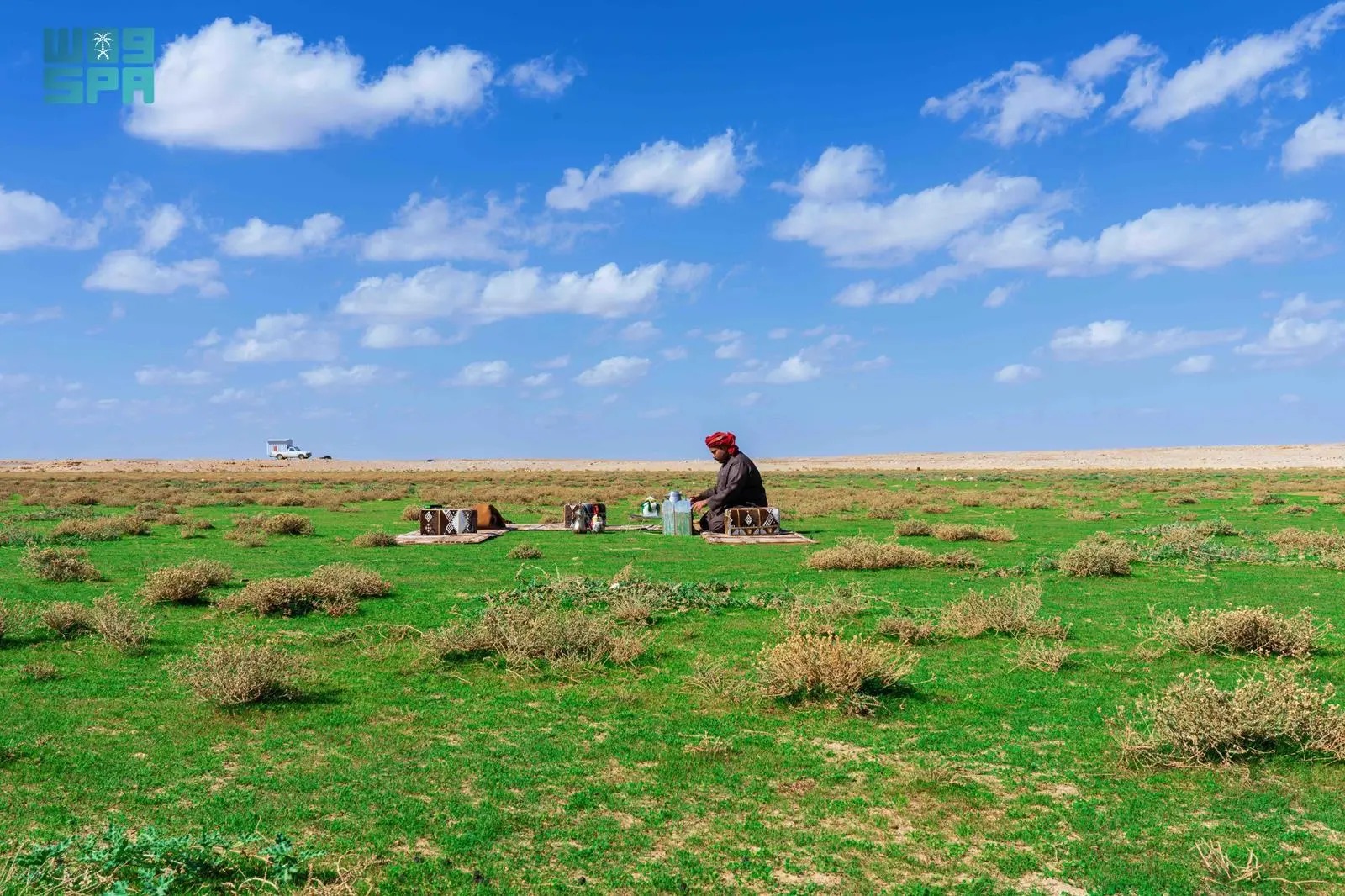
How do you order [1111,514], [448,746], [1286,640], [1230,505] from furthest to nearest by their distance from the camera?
[1230,505] → [1111,514] → [1286,640] → [448,746]

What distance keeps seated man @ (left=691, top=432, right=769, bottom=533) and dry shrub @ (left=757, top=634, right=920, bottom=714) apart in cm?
1484

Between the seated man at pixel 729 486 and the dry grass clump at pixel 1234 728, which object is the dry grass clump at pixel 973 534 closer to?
the seated man at pixel 729 486

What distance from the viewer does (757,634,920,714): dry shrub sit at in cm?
888

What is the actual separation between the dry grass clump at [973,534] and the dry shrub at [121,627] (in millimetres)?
17418

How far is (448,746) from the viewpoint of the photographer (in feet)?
25.7

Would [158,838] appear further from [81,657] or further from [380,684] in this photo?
[81,657]

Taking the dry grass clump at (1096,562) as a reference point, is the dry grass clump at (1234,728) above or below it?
below

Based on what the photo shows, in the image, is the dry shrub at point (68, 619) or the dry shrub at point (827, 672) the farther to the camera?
the dry shrub at point (68, 619)

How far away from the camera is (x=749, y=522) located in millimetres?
23844

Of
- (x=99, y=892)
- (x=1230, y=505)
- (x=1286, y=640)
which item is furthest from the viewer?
(x=1230, y=505)

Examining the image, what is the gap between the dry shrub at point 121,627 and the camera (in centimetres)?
1098

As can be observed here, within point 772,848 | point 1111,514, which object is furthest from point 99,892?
point 1111,514

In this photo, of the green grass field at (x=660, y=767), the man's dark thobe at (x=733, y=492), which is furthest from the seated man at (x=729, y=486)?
the green grass field at (x=660, y=767)

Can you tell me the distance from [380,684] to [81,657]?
3496 millimetres
